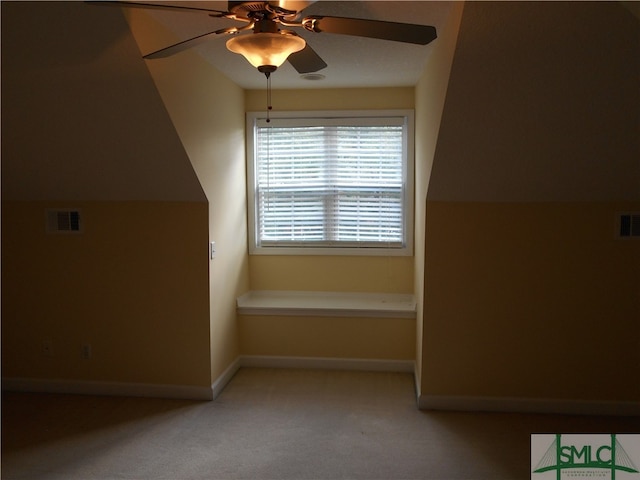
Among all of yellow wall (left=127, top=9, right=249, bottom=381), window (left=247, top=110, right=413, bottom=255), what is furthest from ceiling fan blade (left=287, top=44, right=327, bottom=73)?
window (left=247, top=110, right=413, bottom=255)

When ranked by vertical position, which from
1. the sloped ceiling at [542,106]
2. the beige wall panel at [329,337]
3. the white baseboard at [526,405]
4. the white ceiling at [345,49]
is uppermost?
the white ceiling at [345,49]

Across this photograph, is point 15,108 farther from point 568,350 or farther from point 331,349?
point 568,350

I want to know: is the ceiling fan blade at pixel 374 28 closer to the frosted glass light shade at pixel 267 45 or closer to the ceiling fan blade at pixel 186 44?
the frosted glass light shade at pixel 267 45

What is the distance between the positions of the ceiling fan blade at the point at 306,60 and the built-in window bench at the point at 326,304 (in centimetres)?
238

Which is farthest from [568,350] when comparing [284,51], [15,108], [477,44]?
[15,108]

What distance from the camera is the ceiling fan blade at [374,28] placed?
1.64 metres

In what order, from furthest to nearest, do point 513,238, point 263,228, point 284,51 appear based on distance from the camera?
point 263,228, point 513,238, point 284,51

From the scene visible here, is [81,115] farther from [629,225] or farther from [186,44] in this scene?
[629,225]

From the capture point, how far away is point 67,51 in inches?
101

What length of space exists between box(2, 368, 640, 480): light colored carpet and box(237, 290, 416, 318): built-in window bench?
0.61 metres

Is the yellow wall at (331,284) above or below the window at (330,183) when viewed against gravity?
below

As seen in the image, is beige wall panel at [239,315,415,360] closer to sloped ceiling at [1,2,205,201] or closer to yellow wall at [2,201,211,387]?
yellow wall at [2,201,211,387]

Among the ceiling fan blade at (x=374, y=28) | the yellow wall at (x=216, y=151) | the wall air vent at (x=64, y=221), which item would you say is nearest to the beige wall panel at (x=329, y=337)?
the yellow wall at (x=216, y=151)

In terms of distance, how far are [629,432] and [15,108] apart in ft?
13.9
